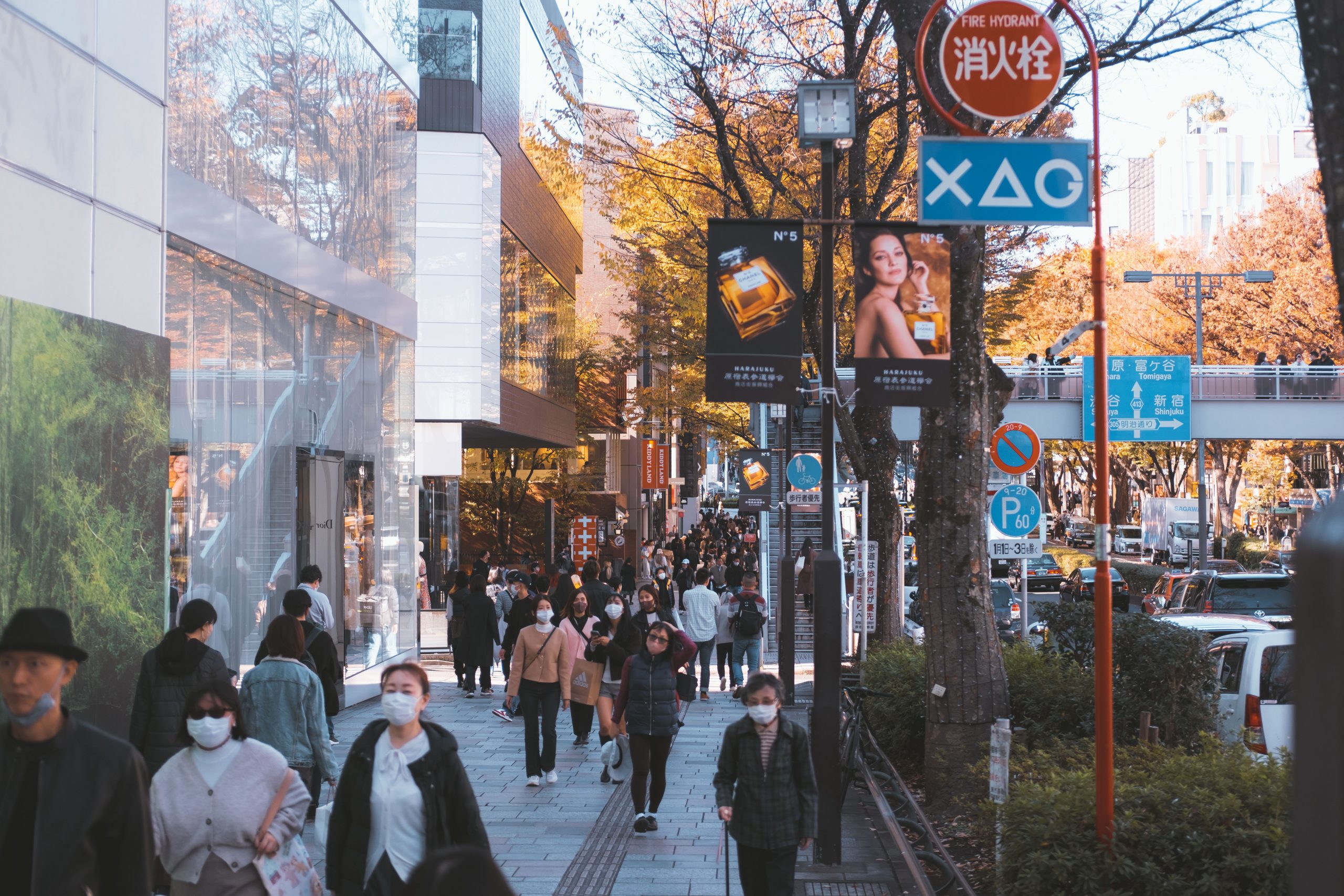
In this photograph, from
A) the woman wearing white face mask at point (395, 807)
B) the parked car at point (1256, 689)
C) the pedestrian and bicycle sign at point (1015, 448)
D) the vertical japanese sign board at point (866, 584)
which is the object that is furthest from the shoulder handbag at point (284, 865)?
the vertical japanese sign board at point (866, 584)

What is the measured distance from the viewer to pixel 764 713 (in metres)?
7.12

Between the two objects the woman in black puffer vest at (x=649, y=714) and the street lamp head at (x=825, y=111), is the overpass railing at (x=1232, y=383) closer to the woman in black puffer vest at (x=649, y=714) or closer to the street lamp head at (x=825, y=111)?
the woman in black puffer vest at (x=649, y=714)

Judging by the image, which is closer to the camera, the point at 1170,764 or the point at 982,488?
the point at 1170,764

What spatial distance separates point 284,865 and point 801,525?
34.2 meters

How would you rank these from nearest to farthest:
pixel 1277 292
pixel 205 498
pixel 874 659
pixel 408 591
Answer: pixel 205 498
pixel 874 659
pixel 408 591
pixel 1277 292

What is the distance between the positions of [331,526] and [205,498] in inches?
169

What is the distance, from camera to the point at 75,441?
29.3 ft

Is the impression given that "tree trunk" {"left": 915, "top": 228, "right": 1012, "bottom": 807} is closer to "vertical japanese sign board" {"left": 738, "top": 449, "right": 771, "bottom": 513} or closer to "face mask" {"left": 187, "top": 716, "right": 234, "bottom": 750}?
"face mask" {"left": 187, "top": 716, "right": 234, "bottom": 750}

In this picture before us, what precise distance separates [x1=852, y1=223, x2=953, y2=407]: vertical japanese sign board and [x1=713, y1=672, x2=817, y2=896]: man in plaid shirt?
9.34ft

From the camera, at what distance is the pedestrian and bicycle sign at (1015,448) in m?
14.5

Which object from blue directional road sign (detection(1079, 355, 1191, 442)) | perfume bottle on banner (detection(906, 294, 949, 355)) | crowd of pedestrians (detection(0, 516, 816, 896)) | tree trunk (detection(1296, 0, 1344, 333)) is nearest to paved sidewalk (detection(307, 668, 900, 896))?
crowd of pedestrians (detection(0, 516, 816, 896))

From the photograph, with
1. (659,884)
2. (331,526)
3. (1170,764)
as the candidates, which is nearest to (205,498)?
(331,526)

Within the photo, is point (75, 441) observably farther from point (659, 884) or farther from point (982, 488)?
point (982, 488)

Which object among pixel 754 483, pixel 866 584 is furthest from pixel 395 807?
pixel 754 483
